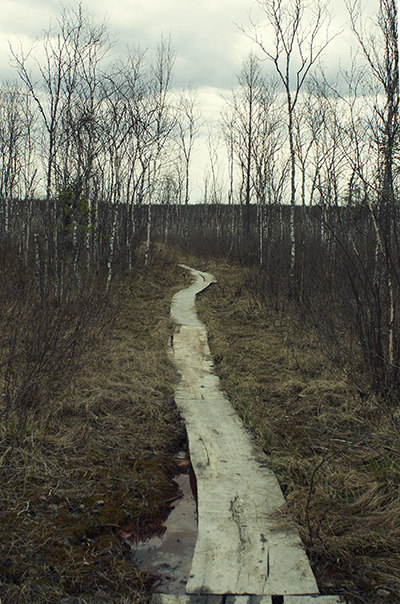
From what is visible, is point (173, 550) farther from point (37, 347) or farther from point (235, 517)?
point (37, 347)

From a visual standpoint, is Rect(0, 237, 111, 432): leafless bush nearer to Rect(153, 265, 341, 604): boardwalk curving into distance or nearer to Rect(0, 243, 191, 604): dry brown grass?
Rect(0, 243, 191, 604): dry brown grass

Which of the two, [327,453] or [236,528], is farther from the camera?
[327,453]

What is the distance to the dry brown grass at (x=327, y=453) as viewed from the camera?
8.14 ft

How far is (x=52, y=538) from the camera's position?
2.63m

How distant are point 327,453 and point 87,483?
6.44ft

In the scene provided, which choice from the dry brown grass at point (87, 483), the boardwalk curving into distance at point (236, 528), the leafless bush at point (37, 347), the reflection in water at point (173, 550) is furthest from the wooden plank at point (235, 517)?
the leafless bush at point (37, 347)

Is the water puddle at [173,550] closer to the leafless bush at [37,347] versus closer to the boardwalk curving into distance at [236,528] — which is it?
the boardwalk curving into distance at [236,528]

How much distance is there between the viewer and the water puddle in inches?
98.3

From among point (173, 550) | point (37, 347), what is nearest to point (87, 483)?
point (173, 550)

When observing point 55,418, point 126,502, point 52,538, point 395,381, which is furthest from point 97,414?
point 395,381

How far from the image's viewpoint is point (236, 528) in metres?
2.84

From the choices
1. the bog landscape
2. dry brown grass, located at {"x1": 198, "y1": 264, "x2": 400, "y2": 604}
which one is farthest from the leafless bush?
dry brown grass, located at {"x1": 198, "y1": 264, "x2": 400, "y2": 604}

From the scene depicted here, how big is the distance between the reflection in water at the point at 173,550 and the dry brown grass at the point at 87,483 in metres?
0.09

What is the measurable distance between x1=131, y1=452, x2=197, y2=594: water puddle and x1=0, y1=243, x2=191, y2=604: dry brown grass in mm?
90
